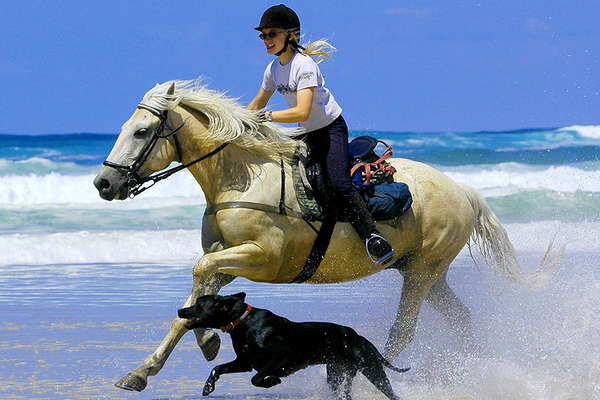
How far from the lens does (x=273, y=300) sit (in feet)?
33.9

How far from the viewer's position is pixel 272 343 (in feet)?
17.7

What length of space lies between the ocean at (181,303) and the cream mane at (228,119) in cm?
165

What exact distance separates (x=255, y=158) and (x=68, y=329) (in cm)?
335

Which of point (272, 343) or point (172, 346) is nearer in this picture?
point (272, 343)

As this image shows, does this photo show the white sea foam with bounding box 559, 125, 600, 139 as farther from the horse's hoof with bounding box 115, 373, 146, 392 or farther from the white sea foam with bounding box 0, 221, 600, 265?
the horse's hoof with bounding box 115, 373, 146, 392

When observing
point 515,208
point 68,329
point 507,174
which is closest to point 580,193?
→ point 515,208

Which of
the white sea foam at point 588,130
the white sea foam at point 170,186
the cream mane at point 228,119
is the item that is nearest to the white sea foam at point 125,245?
the white sea foam at point 170,186

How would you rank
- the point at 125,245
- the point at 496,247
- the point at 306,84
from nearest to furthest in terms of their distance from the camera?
1. the point at 306,84
2. the point at 496,247
3. the point at 125,245

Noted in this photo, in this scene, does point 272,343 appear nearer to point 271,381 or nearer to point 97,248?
point 271,381

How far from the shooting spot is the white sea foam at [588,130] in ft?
130

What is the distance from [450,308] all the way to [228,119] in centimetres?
242

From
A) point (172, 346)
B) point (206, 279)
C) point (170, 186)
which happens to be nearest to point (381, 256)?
point (206, 279)

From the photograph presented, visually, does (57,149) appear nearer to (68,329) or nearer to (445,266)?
(68,329)

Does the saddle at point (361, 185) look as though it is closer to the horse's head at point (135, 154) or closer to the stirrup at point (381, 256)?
the stirrup at point (381, 256)
